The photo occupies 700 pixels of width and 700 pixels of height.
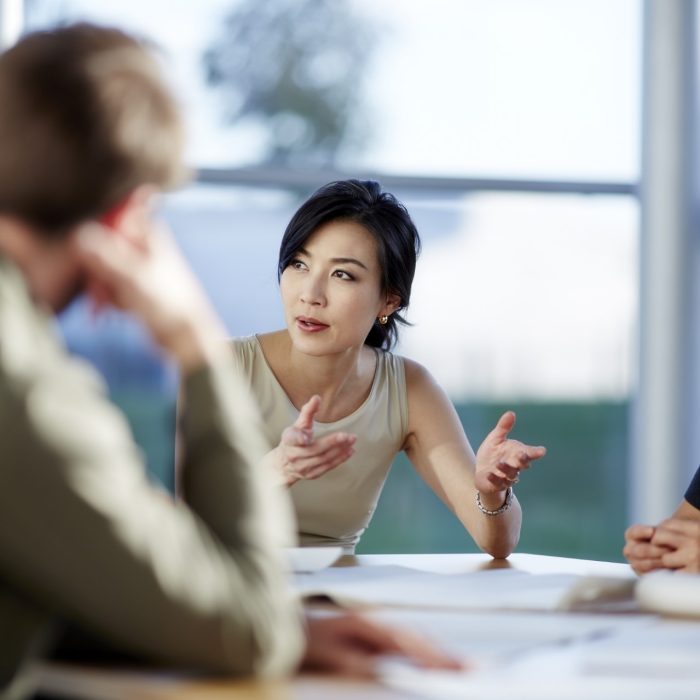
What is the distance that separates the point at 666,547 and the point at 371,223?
3.31 feet

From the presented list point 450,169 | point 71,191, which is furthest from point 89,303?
point 450,169

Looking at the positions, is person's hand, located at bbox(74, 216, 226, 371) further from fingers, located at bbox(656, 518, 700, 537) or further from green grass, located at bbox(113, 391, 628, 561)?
green grass, located at bbox(113, 391, 628, 561)

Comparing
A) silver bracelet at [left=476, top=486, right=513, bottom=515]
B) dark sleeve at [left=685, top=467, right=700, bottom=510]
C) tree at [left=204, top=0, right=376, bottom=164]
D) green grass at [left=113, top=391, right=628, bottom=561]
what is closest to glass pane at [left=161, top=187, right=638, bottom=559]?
green grass at [left=113, top=391, right=628, bottom=561]

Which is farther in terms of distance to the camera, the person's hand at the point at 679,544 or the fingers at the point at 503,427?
the fingers at the point at 503,427

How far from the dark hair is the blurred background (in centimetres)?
162

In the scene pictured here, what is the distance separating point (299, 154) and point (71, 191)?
11.7 ft

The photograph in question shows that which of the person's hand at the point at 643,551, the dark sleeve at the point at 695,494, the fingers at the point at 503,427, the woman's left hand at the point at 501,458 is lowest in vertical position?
the person's hand at the point at 643,551

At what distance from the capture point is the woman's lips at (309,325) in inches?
92.1

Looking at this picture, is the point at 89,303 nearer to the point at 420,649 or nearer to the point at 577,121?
the point at 420,649

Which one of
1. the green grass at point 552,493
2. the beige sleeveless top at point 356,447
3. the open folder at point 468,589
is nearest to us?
the open folder at point 468,589

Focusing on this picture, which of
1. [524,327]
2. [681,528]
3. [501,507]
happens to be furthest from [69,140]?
[524,327]

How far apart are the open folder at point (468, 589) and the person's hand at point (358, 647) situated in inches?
12.2

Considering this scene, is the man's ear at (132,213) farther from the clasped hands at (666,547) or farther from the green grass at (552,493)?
the green grass at (552,493)

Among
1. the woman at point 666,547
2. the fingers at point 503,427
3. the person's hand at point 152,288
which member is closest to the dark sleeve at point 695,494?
the woman at point 666,547
